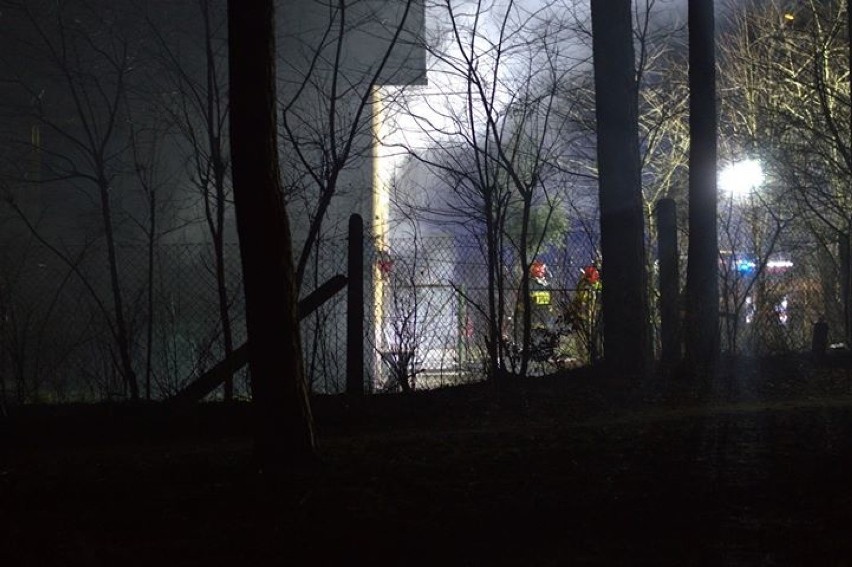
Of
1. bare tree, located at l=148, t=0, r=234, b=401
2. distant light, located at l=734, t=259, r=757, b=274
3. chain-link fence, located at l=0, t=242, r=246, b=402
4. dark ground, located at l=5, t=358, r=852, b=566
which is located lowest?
dark ground, located at l=5, t=358, r=852, b=566

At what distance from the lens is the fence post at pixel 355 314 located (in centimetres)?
894

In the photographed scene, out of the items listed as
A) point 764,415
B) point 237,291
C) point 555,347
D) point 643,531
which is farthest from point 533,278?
point 643,531

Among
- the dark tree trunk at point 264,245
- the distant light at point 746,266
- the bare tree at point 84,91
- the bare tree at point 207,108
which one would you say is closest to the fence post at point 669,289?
the distant light at point 746,266

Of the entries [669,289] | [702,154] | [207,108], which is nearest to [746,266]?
[702,154]

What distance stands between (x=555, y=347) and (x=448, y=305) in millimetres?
1131

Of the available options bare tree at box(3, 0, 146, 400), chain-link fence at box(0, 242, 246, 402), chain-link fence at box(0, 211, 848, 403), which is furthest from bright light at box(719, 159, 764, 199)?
bare tree at box(3, 0, 146, 400)

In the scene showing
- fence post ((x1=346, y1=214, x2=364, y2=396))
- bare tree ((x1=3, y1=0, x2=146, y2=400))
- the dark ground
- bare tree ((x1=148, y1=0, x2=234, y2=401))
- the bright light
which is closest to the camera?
the dark ground

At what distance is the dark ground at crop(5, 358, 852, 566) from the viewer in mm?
4566

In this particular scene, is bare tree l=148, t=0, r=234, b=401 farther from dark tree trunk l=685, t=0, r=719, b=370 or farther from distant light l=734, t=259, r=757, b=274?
distant light l=734, t=259, r=757, b=274

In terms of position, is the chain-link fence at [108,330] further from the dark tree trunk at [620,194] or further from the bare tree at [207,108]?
the dark tree trunk at [620,194]

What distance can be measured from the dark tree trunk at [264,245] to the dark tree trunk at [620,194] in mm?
4756

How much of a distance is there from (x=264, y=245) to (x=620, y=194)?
16.9 feet

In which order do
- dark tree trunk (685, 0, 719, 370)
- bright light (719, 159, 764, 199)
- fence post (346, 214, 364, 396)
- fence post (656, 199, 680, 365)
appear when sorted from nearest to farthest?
1. fence post (346, 214, 364, 396)
2. fence post (656, 199, 680, 365)
3. dark tree trunk (685, 0, 719, 370)
4. bright light (719, 159, 764, 199)

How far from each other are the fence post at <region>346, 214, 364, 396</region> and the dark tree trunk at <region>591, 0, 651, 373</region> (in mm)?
2395
